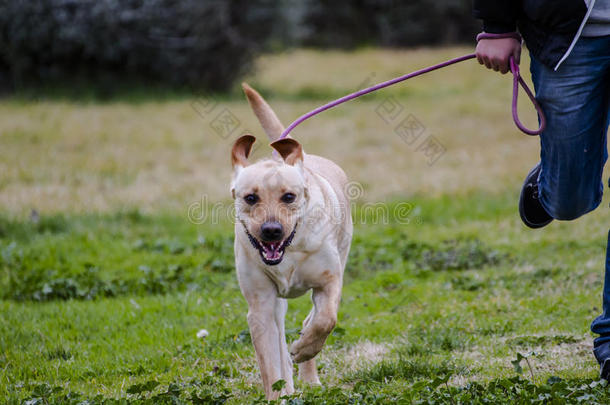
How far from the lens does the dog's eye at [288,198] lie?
140 inches

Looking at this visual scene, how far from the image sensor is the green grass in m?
3.95

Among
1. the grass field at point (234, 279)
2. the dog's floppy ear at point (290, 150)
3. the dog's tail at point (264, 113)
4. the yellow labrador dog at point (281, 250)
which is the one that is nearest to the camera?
the yellow labrador dog at point (281, 250)

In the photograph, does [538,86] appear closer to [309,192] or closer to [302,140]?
[309,192]

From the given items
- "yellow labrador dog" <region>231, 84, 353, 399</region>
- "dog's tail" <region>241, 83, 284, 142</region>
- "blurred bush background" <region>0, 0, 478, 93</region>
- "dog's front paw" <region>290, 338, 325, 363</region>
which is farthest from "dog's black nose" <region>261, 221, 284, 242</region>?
"blurred bush background" <region>0, 0, 478, 93</region>

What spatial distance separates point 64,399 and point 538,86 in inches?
109

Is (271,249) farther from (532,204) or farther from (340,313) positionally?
(340,313)

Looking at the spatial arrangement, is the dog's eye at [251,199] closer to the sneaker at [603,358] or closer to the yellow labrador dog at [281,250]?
the yellow labrador dog at [281,250]

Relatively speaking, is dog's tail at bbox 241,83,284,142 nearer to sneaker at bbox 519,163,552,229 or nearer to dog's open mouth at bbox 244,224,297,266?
dog's open mouth at bbox 244,224,297,266

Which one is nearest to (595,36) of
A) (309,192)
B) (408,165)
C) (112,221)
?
(309,192)

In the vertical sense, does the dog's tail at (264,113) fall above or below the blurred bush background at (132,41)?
above

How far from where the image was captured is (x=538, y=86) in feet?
11.9

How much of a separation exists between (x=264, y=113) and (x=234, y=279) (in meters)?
2.19

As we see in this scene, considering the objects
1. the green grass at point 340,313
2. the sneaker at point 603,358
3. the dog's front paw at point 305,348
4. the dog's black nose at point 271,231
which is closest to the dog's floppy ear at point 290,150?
the dog's black nose at point 271,231

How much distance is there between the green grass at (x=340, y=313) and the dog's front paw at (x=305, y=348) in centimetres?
18
